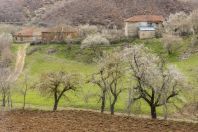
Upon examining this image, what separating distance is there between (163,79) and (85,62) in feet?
191

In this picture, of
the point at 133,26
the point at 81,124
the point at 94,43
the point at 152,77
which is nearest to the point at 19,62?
the point at 94,43

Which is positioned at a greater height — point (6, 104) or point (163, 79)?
point (163, 79)

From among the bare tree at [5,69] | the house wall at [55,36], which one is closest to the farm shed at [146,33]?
the house wall at [55,36]

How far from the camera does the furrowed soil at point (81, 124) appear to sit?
181ft

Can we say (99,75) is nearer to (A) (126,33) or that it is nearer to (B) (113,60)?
(B) (113,60)

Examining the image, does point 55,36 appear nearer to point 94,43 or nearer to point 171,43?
point 94,43

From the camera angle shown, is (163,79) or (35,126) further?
(163,79)

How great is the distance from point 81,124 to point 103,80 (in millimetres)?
17246

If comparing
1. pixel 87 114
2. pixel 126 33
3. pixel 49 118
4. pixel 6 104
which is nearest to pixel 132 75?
pixel 87 114

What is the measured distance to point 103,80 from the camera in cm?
7444

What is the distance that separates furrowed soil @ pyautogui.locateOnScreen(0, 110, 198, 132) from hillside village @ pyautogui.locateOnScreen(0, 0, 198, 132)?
0.12 m

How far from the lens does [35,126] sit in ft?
185

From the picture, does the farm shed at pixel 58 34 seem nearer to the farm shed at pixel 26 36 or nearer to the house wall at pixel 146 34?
the farm shed at pixel 26 36

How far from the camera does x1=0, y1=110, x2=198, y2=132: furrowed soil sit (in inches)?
2172
